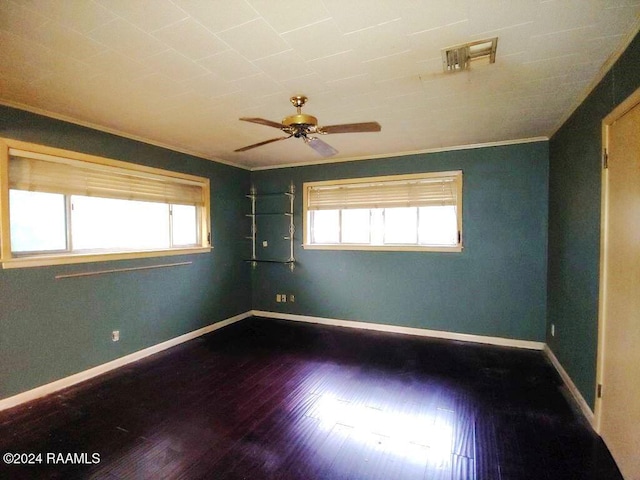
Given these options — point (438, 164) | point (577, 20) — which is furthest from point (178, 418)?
point (438, 164)

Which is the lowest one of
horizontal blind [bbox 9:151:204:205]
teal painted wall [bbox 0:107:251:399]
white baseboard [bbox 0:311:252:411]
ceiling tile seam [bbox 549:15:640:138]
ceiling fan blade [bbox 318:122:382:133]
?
white baseboard [bbox 0:311:252:411]

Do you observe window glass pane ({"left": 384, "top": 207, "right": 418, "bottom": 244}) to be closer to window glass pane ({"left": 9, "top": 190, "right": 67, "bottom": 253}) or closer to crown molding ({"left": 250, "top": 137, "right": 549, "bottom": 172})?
crown molding ({"left": 250, "top": 137, "right": 549, "bottom": 172})

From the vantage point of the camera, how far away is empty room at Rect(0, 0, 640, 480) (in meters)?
1.70

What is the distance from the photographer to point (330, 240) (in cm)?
476

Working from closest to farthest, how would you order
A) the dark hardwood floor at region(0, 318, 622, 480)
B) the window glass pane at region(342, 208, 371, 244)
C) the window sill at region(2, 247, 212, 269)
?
the dark hardwood floor at region(0, 318, 622, 480), the window sill at region(2, 247, 212, 269), the window glass pane at region(342, 208, 371, 244)

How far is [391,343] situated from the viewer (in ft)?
12.7

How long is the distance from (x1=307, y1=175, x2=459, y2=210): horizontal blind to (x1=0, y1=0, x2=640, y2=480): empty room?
31 millimetres

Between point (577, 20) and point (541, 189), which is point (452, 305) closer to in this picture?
point (541, 189)

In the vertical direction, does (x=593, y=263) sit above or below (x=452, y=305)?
above

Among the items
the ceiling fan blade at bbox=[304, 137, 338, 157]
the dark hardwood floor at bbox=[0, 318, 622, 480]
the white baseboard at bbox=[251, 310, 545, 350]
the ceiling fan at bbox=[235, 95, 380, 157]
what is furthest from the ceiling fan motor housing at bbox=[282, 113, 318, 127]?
the white baseboard at bbox=[251, 310, 545, 350]

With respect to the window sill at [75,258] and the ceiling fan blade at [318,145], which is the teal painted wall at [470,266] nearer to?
Answer: the ceiling fan blade at [318,145]

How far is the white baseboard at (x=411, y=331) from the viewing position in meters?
3.71

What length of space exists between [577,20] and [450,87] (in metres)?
0.79

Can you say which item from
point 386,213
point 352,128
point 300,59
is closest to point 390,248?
point 386,213
